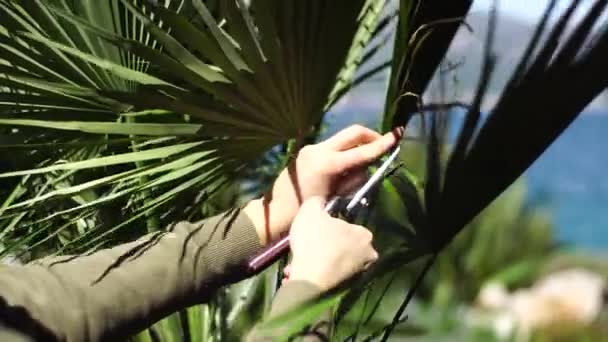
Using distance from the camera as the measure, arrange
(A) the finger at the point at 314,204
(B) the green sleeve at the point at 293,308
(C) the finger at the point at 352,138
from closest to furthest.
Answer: (B) the green sleeve at the point at 293,308 < (A) the finger at the point at 314,204 < (C) the finger at the point at 352,138

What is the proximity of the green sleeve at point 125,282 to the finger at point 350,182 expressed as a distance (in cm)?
13

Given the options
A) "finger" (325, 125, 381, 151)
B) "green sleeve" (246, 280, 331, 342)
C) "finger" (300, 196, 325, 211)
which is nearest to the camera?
"green sleeve" (246, 280, 331, 342)

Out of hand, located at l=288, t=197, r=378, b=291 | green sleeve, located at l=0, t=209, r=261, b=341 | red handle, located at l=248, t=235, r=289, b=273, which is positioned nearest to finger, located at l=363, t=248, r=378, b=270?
hand, located at l=288, t=197, r=378, b=291

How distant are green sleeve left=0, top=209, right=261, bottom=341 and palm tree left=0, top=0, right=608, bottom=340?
0.43 feet

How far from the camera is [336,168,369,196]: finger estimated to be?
3.65 ft

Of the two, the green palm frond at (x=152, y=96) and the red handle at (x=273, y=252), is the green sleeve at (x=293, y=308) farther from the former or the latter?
the green palm frond at (x=152, y=96)

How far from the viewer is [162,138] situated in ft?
4.29

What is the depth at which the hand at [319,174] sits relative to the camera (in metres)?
1.10

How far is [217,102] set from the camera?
124 cm

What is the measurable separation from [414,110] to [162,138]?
0.33 m

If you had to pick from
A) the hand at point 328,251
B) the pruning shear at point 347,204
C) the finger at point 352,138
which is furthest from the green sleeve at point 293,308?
the finger at point 352,138

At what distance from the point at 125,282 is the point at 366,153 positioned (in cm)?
27

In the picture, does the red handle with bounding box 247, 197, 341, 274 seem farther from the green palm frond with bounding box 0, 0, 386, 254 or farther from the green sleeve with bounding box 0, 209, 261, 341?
the green palm frond with bounding box 0, 0, 386, 254

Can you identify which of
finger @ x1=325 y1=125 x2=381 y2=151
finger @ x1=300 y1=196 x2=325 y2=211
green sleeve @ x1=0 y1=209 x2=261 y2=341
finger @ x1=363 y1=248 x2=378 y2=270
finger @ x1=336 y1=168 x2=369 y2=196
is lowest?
green sleeve @ x1=0 y1=209 x2=261 y2=341
